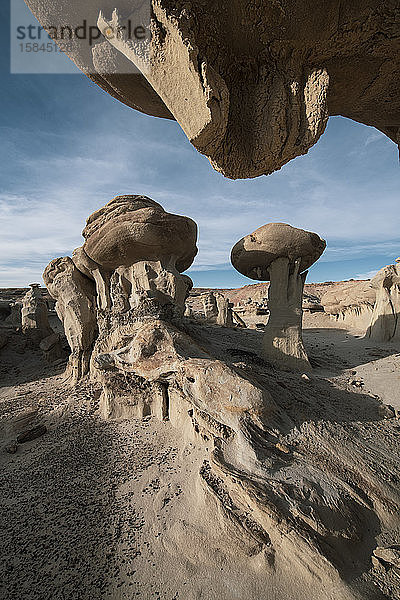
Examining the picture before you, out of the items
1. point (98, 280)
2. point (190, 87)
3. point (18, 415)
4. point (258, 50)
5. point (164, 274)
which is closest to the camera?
point (190, 87)

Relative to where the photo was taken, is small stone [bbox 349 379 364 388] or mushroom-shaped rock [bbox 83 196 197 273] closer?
mushroom-shaped rock [bbox 83 196 197 273]

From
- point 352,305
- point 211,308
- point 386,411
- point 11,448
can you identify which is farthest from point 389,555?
point 352,305

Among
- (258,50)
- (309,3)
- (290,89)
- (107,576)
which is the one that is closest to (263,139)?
(290,89)

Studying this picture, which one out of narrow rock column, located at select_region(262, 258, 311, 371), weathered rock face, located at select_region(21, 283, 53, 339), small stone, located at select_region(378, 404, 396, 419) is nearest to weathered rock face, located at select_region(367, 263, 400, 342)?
narrow rock column, located at select_region(262, 258, 311, 371)

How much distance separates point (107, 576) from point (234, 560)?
0.84 m

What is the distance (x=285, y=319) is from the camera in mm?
6266

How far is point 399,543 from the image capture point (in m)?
1.83

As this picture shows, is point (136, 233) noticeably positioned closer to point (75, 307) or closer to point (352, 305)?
point (75, 307)

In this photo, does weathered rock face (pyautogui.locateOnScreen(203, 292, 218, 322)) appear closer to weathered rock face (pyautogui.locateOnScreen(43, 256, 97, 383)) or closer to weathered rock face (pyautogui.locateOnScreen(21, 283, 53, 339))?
weathered rock face (pyautogui.locateOnScreen(43, 256, 97, 383))

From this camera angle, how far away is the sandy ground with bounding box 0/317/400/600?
1699mm

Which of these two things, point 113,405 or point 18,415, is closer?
point 113,405

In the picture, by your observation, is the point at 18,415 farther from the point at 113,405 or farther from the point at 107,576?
the point at 107,576

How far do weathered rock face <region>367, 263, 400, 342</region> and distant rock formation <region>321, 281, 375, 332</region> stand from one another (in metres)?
2.08

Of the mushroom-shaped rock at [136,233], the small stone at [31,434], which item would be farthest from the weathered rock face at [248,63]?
the small stone at [31,434]
